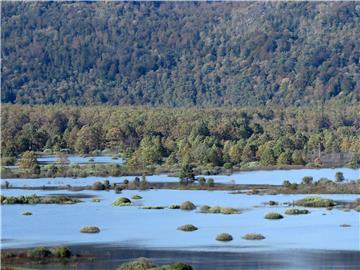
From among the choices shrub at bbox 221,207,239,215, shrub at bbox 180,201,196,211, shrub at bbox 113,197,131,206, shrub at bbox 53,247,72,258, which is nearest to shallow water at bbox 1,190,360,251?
shrub at bbox 113,197,131,206

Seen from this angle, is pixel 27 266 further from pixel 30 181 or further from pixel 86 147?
pixel 86 147

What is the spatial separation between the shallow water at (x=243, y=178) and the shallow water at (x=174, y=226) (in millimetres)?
16671

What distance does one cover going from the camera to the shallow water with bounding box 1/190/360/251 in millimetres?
68750

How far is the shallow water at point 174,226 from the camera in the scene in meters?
68.8

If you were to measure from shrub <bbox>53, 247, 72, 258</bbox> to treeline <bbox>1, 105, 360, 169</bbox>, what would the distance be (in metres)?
64.7

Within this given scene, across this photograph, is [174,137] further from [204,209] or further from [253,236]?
[253,236]

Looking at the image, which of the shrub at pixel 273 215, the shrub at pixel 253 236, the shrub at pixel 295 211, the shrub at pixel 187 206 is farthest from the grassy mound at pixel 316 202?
the shrub at pixel 253 236

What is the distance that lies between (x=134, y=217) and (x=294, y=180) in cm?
3193

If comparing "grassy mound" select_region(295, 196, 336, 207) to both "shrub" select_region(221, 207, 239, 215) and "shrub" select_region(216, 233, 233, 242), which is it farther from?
"shrub" select_region(216, 233, 233, 242)

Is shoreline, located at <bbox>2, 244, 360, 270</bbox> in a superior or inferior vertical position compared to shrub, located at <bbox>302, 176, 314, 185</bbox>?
inferior

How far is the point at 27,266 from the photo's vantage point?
57.4 metres

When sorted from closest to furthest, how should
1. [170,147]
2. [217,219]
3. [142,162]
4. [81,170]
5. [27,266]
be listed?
1. [27,266]
2. [217,219]
3. [81,170]
4. [142,162]
5. [170,147]

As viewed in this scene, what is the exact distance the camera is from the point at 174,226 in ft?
253

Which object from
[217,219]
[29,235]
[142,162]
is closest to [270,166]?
[142,162]
